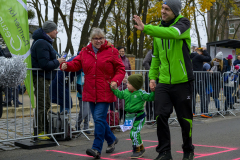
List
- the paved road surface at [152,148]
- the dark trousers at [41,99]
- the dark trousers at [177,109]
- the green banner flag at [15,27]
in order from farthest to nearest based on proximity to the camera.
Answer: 1. the dark trousers at [41,99]
2. the green banner flag at [15,27]
3. the paved road surface at [152,148]
4. the dark trousers at [177,109]

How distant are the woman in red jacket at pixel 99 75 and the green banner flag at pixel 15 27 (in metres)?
0.98

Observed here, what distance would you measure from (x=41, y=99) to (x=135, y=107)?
76.1 inches

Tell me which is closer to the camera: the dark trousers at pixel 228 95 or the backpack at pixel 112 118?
the backpack at pixel 112 118

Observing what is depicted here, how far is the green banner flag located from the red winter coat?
3.37 ft

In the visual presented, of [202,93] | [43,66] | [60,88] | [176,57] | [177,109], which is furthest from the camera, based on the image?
[202,93]

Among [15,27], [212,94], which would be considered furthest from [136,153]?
[212,94]

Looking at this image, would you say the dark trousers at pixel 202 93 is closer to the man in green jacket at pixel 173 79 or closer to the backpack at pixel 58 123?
the backpack at pixel 58 123

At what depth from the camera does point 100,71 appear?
195 inches

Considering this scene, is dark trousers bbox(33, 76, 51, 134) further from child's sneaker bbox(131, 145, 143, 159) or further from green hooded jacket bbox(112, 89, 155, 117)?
child's sneaker bbox(131, 145, 143, 159)

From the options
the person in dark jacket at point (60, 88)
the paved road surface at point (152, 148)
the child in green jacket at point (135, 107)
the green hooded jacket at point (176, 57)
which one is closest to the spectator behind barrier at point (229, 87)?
the paved road surface at point (152, 148)

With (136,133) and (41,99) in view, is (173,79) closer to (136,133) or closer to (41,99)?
(136,133)

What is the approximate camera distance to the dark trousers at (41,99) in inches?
238

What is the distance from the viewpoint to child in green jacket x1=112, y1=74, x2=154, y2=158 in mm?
4961

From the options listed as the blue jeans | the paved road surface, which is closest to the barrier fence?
the paved road surface
